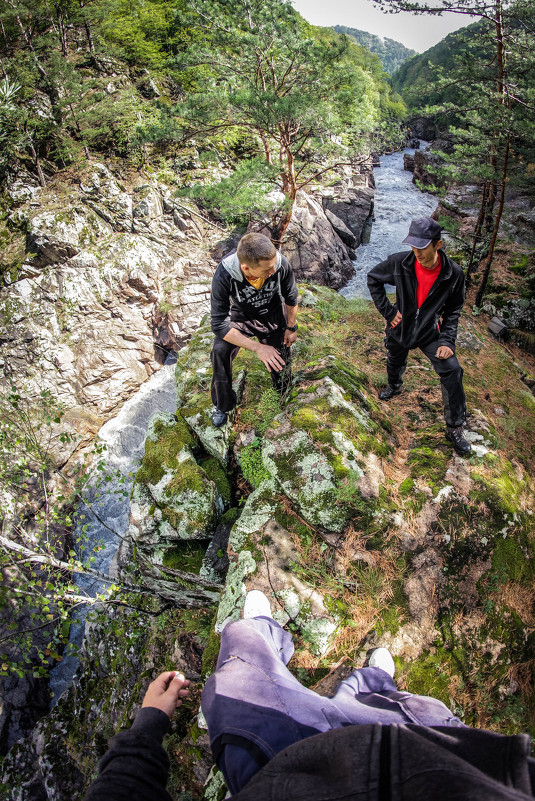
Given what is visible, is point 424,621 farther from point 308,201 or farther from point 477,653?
point 308,201

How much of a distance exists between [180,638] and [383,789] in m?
4.58

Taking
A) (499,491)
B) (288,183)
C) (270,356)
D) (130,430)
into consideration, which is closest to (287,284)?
(270,356)

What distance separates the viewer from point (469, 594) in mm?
3348

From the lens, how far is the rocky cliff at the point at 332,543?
3.18 meters

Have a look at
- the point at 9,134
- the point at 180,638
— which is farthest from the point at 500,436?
the point at 9,134

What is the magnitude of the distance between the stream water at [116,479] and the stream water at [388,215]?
10034 mm

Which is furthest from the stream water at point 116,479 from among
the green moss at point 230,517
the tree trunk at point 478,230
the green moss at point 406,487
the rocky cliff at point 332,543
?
the tree trunk at point 478,230

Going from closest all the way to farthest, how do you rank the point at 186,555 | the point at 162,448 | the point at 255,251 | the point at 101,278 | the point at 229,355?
the point at 255,251 → the point at 229,355 → the point at 186,555 → the point at 162,448 → the point at 101,278

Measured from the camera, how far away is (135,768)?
→ 168cm

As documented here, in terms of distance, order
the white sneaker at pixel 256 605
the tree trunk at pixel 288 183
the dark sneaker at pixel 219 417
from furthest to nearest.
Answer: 1. the tree trunk at pixel 288 183
2. the dark sneaker at pixel 219 417
3. the white sneaker at pixel 256 605

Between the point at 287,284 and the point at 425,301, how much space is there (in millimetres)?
1495

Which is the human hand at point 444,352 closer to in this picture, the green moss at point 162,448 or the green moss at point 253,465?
the green moss at point 253,465

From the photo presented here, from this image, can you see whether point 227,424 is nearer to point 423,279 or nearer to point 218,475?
point 218,475

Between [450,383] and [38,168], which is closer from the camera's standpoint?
[450,383]
